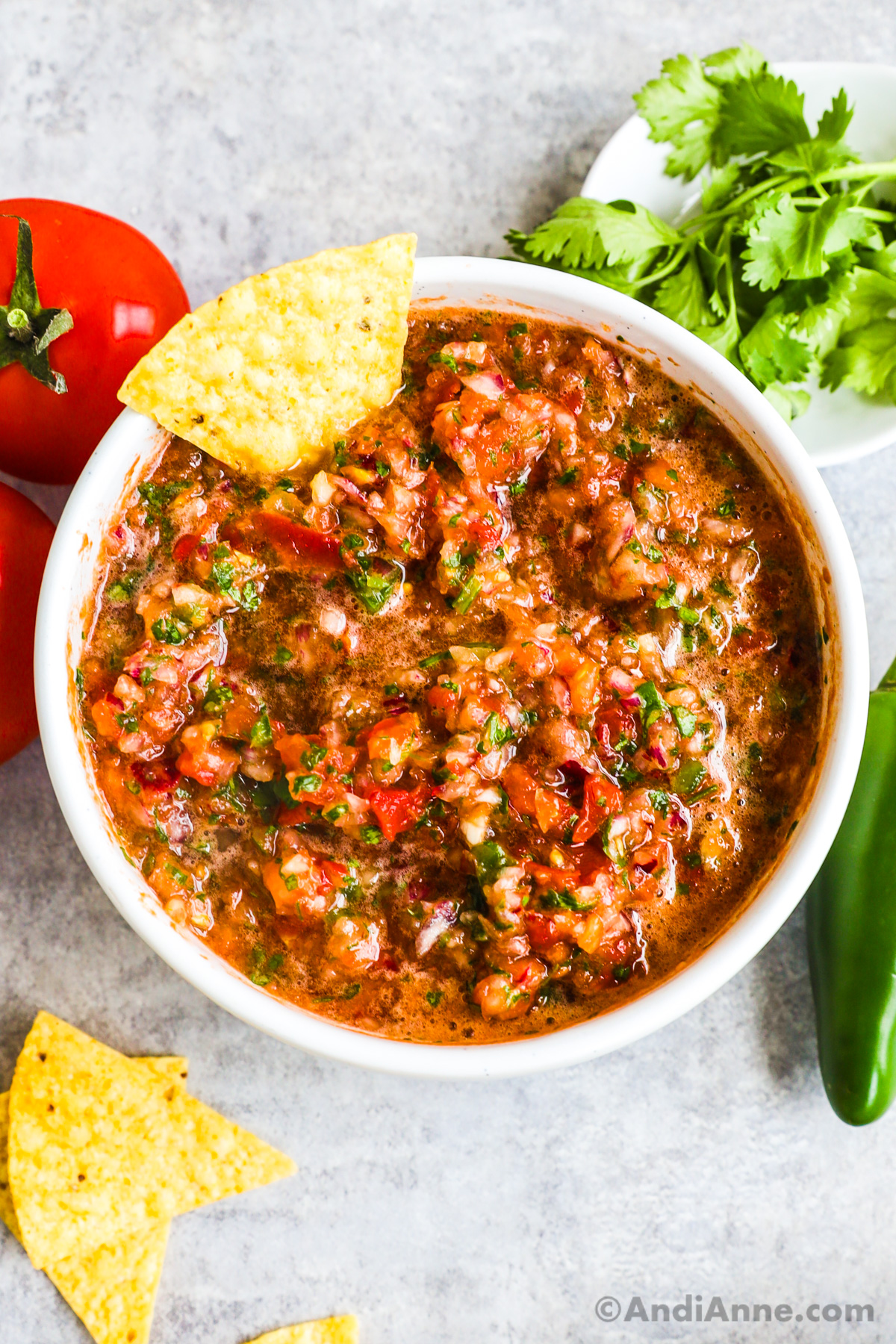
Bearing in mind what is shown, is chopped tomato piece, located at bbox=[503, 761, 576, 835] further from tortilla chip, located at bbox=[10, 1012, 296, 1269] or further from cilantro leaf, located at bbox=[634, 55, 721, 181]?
cilantro leaf, located at bbox=[634, 55, 721, 181]

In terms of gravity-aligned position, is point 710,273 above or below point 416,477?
above

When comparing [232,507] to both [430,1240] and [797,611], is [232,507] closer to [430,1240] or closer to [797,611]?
[797,611]

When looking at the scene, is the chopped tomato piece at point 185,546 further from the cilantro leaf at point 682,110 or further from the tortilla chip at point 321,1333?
the tortilla chip at point 321,1333

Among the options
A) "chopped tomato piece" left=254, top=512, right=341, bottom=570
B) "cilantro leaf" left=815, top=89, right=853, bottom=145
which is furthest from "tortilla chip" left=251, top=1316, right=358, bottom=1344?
"cilantro leaf" left=815, top=89, right=853, bottom=145

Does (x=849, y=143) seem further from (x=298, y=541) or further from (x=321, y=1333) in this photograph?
(x=321, y=1333)

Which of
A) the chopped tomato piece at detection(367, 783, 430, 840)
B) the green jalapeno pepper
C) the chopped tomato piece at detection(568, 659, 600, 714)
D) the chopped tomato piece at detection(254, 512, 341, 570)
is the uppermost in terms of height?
the chopped tomato piece at detection(254, 512, 341, 570)

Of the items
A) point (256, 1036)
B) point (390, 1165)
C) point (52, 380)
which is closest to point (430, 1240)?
point (390, 1165)
